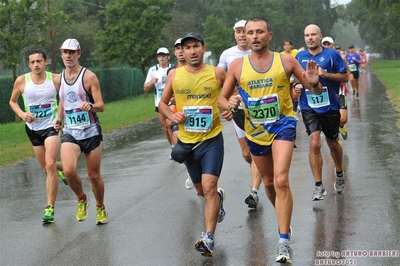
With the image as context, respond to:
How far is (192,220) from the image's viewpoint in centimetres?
836

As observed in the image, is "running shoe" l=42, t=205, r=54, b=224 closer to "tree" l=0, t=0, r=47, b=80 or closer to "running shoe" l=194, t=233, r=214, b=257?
"running shoe" l=194, t=233, r=214, b=257

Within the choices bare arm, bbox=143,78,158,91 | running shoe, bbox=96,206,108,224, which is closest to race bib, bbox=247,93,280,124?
running shoe, bbox=96,206,108,224

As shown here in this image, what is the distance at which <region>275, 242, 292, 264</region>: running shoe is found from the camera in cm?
620

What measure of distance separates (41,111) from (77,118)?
135 centimetres

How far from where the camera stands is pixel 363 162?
38.8ft

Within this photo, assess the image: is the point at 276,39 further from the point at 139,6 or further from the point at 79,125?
the point at 79,125

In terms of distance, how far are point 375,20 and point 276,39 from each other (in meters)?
19.0

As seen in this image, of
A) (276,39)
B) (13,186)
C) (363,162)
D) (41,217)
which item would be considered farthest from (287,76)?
(276,39)

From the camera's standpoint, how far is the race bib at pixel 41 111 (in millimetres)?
9461

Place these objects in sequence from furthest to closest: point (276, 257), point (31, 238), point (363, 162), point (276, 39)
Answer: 1. point (276, 39)
2. point (363, 162)
3. point (31, 238)
4. point (276, 257)

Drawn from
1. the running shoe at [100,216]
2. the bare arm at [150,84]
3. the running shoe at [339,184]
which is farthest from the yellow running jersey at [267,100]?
the bare arm at [150,84]

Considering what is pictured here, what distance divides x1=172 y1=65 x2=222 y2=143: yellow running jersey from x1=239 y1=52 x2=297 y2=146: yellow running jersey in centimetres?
41

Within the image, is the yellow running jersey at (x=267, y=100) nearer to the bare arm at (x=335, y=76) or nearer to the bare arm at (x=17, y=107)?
the bare arm at (x=335, y=76)

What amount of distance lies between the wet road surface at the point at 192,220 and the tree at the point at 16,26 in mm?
10809
